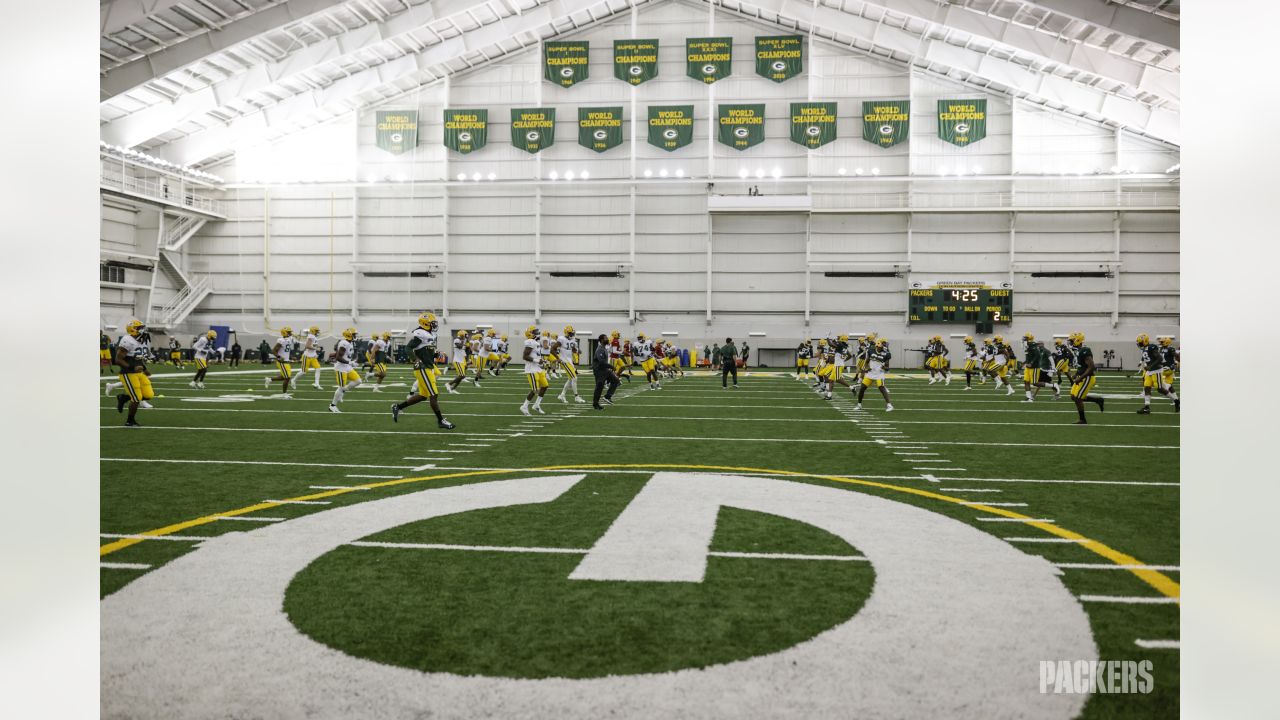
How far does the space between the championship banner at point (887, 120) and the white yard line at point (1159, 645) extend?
40.7 meters

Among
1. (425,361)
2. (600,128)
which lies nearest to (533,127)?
(600,128)

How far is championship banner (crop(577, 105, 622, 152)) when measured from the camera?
1624 inches

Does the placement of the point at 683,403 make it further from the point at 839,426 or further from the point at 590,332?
the point at 590,332

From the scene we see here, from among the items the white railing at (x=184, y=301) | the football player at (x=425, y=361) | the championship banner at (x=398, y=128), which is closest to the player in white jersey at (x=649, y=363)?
the football player at (x=425, y=361)

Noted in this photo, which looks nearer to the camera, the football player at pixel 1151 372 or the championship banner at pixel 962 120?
the football player at pixel 1151 372

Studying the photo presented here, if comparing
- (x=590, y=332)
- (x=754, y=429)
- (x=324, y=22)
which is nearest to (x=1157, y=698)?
(x=754, y=429)

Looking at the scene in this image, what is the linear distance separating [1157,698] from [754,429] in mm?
9610

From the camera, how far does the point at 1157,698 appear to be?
108 inches

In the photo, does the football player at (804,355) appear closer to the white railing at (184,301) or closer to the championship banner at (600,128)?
the championship banner at (600,128)

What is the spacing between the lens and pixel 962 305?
129ft

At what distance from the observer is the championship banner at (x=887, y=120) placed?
39.9 m

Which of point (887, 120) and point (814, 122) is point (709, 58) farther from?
point (887, 120)

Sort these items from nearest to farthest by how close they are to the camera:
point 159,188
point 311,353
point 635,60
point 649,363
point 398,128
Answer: point 311,353
point 649,363
point 635,60
point 159,188
point 398,128

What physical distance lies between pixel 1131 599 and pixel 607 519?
126 inches
